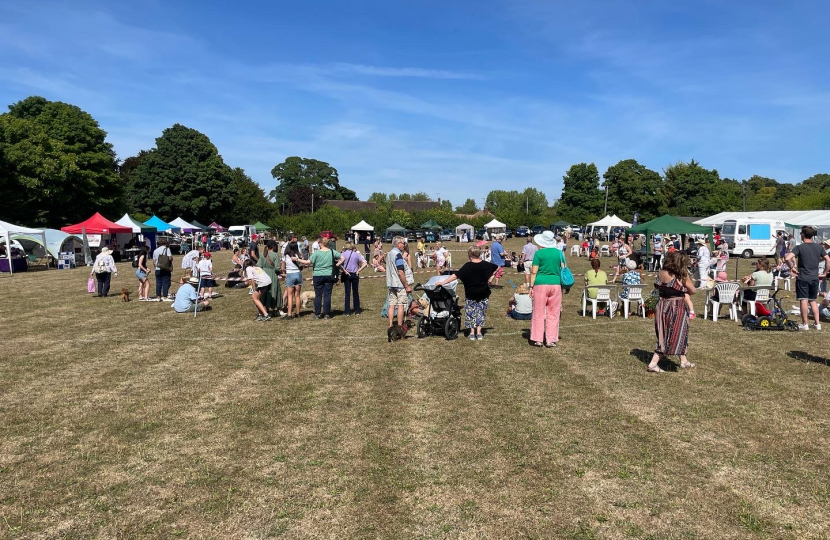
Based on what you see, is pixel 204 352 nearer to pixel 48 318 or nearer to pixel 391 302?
pixel 391 302

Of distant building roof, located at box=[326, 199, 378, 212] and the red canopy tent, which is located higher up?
distant building roof, located at box=[326, 199, 378, 212]

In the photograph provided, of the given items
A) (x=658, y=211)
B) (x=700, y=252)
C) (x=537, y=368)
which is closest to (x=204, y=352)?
(x=537, y=368)

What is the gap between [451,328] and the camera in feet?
30.8

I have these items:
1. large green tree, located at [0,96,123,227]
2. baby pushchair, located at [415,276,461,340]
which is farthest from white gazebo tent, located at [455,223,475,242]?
baby pushchair, located at [415,276,461,340]

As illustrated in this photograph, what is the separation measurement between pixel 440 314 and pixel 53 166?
36.6 meters

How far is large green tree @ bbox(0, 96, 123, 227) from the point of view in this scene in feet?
118

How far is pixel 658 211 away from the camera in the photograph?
80.2 metres

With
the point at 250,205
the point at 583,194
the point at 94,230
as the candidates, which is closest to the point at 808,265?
the point at 94,230

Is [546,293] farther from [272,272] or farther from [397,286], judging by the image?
[272,272]

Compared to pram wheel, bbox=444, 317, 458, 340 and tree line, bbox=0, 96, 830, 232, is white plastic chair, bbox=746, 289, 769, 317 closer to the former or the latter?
pram wheel, bbox=444, 317, 458, 340

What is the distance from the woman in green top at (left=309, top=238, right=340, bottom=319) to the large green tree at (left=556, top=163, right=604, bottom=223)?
8049 centimetres

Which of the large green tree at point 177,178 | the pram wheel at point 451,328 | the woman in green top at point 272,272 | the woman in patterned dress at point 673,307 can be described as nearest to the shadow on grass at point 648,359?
the woman in patterned dress at point 673,307

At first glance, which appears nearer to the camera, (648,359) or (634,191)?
(648,359)

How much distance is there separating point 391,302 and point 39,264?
93.0 feet
